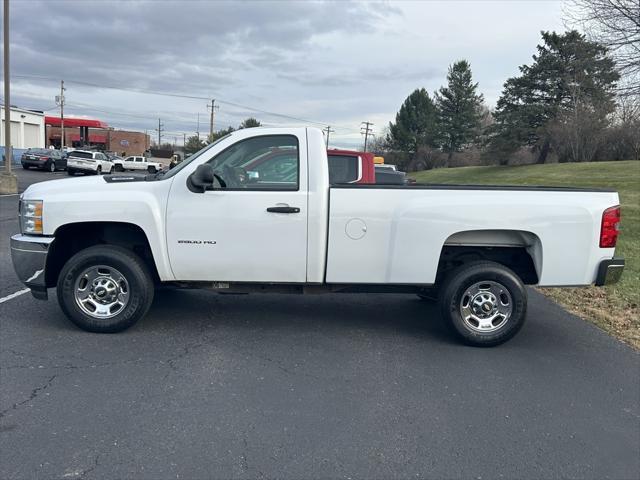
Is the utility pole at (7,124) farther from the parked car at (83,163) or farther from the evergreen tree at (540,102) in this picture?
the evergreen tree at (540,102)

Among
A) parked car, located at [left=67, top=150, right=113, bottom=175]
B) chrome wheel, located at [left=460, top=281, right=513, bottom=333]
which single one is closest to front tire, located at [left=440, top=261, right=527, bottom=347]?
chrome wheel, located at [left=460, top=281, right=513, bottom=333]

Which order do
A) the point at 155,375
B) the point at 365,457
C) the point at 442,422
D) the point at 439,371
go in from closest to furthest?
1. the point at 365,457
2. the point at 442,422
3. the point at 155,375
4. the point at 439,371

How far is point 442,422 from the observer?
3773 mm

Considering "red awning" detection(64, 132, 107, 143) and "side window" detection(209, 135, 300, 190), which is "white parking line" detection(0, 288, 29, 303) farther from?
"red awning" detection(64, 132, 107, 143)

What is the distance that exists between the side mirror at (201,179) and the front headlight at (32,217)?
143 cm

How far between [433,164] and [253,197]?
7041 cm

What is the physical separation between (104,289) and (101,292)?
39 mm

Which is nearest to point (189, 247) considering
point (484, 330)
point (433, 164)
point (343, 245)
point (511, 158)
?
point (343, 245)

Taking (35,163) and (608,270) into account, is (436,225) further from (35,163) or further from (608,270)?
(35,163)

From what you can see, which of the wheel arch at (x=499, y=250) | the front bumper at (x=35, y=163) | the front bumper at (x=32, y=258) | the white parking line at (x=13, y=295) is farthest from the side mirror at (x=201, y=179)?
the front bumper at (x=35, y=163)

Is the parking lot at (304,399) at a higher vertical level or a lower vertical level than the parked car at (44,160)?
lower

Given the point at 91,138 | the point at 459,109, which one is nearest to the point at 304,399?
the point at 459,109

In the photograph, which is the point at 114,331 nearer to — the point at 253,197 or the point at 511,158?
the point at 253,197

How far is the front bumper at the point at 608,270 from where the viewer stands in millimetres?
5203
